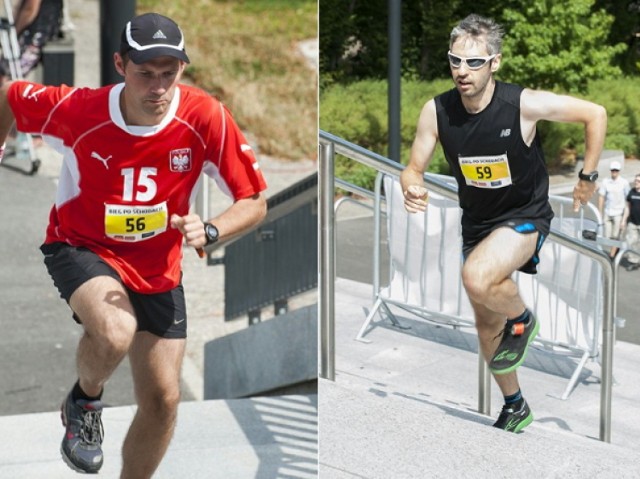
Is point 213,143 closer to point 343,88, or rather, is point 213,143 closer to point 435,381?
point 343,88

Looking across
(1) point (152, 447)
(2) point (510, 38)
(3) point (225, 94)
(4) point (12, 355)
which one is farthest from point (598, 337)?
(3) point (225, 94)

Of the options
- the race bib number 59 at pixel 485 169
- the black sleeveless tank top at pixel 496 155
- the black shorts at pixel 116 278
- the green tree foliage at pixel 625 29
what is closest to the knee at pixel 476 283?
the black sleeveless tank top at pixel 496 155

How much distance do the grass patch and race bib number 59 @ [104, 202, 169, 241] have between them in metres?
9.86

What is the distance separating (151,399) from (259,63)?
13118 millimetres

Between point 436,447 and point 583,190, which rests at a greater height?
point 583,190

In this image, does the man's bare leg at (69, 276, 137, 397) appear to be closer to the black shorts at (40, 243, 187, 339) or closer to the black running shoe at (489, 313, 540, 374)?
the black shorts at (40, 243, 187, 339)

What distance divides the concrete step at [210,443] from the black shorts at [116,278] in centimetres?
107

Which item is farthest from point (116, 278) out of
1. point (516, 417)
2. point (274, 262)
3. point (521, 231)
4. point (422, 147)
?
point (274, 262)

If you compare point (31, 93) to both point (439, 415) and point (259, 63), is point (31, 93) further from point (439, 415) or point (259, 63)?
point (259, 63)

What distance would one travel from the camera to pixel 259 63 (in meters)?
16.8

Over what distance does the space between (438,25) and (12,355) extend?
5301 millimetres

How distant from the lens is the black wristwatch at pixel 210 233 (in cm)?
333

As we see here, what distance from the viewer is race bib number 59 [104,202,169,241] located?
143 inches

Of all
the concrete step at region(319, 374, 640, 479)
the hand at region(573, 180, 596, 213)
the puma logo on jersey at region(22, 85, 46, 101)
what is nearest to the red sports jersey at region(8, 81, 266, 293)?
the puma logo on jersey at region(22, 85, 46, 101)
